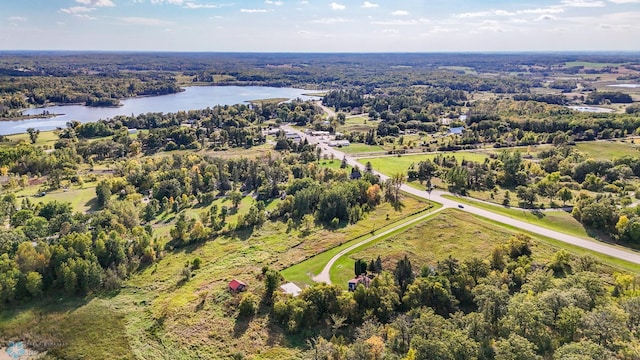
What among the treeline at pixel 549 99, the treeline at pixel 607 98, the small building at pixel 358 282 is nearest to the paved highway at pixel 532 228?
the small building at pixel 358 282

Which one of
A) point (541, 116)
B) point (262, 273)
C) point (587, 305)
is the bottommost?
point (262, 273)

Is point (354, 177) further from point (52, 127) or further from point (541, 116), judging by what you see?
point (52, 127)

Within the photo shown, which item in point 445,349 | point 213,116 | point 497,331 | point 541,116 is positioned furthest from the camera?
point 213,116

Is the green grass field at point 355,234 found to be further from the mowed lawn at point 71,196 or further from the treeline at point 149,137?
the treeline at point 149,137

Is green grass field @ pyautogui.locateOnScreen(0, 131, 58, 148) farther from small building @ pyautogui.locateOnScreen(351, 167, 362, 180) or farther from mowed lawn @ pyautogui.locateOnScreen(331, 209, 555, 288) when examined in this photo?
mowed lawn @ pyautogui.locateOnScreen(331, 209, 555, 288)

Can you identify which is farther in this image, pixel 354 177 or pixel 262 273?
pixel 354 177

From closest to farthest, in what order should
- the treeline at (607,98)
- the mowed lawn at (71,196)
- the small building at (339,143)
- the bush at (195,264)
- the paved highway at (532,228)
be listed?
the paved highway at (532,228) → the bush at (195,264) → the mowed lawn at (71,196) → the small building at (339,143) → the treeline at (607,98)

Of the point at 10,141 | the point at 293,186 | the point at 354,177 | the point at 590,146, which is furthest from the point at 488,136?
the point at 10,141

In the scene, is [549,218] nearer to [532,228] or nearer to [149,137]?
[532,228]
